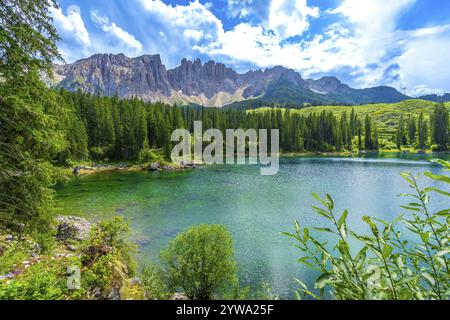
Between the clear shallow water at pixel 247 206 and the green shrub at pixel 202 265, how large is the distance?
11.4 feet

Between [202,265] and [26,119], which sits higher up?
[26,119]

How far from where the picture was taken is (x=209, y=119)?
104875 mm

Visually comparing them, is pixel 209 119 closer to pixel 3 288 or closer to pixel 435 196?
pixel 435 196

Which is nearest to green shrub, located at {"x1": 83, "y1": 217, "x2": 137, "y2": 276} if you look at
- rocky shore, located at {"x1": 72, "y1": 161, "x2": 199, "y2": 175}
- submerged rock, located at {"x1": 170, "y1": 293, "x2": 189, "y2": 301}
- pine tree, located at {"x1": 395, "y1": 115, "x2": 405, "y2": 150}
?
submerged rock, located at {"x1": 170, "y1": 293, "x2": 189, "y2": 301}

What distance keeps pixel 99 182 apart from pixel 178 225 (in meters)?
28.4

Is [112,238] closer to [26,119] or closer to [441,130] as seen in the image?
[26,119]

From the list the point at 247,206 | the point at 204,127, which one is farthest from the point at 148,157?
the point at 247,206

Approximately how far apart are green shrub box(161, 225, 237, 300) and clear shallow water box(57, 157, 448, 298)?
348 centimetres

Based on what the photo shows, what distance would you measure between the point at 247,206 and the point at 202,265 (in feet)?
62.1

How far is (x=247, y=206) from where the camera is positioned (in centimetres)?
2920
